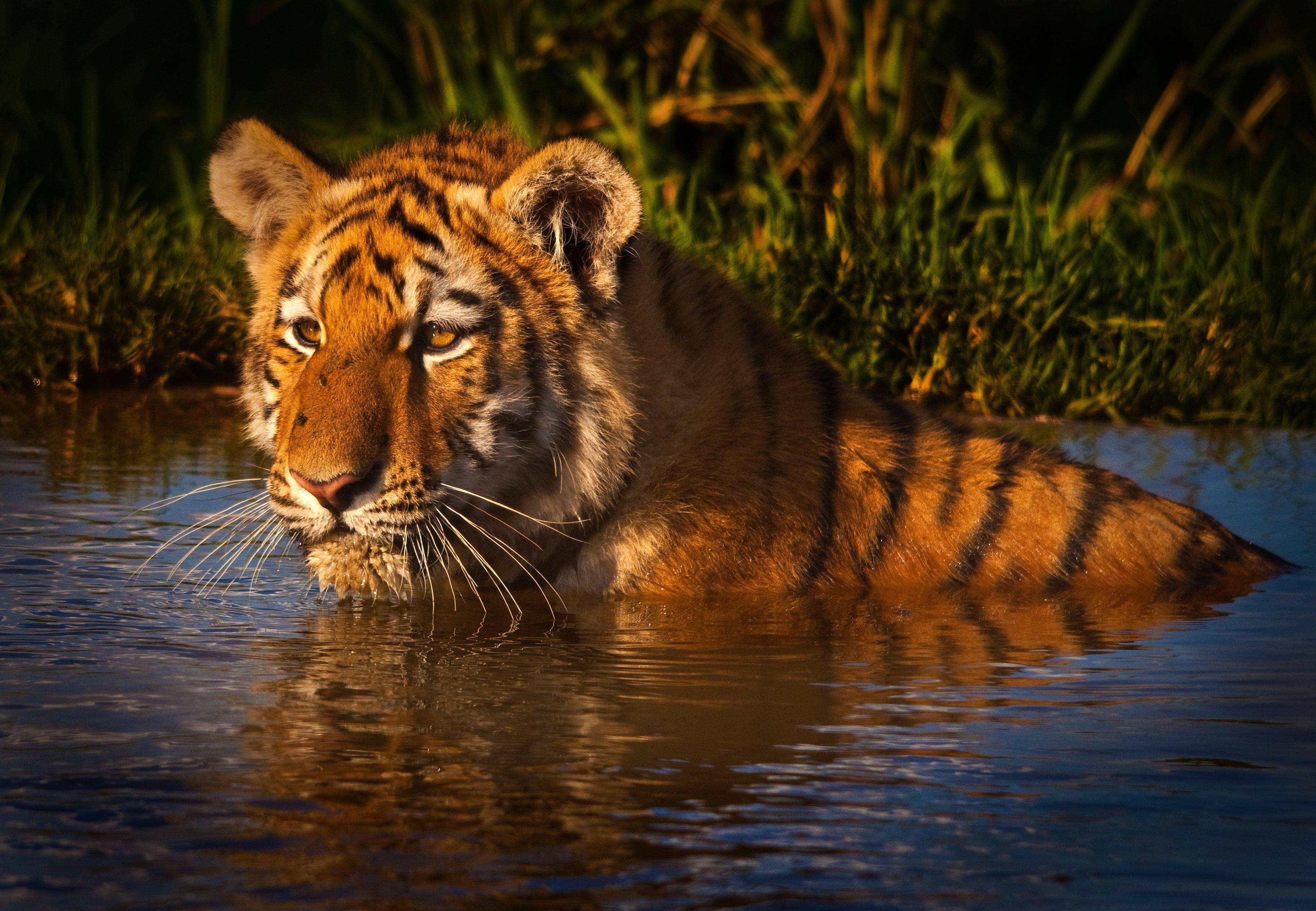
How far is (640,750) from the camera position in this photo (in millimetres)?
2805

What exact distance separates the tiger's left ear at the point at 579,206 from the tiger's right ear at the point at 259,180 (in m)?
0.57

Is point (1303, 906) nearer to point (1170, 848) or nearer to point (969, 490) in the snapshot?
point (1170, 848)

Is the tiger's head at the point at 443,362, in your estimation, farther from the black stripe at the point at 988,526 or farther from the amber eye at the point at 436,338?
the black stripe at the point at 988,526

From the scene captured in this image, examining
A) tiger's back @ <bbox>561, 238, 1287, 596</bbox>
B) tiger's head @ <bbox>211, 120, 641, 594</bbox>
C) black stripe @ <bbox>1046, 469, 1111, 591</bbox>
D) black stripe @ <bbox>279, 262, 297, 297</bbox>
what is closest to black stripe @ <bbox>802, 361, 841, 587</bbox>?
tiger's back @ <bbox>561, 238, 1287, 596</bbox>

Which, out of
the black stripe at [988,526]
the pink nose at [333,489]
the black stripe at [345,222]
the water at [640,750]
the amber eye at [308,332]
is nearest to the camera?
the water at [640,750]

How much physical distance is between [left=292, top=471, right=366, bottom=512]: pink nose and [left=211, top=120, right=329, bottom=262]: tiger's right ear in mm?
973

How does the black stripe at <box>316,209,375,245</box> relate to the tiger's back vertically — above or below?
above

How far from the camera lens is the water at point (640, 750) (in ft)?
7.22

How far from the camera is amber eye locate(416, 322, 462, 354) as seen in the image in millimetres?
3953

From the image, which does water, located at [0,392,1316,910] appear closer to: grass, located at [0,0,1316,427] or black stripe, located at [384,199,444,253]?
black stripe, located at [384,199,444,253]

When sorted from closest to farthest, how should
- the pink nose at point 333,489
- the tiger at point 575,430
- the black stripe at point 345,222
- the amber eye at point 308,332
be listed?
1. the pink nose at point 333,489
2. the tiger at point 575,430
3. the amber eye at point 308,332
4. the black stripe at point 345,222

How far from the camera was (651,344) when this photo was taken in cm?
414

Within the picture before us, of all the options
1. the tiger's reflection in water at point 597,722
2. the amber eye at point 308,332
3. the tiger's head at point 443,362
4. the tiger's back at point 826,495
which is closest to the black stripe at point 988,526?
the tiger's back at point 826,495

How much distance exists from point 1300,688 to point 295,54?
1012cm
